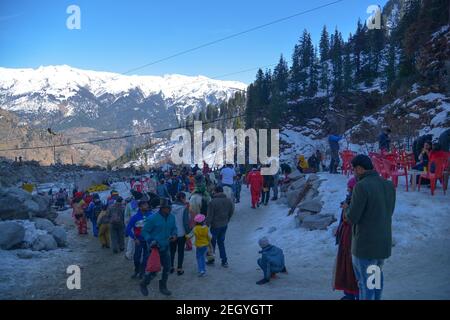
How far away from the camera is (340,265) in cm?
538

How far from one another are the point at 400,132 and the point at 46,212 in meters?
21.4

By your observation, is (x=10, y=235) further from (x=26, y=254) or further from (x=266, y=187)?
(x=266, y=187)

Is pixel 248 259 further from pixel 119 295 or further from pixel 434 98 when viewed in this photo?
pixel 434 98

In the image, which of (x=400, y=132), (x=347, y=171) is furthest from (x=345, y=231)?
(x=400, y=132)

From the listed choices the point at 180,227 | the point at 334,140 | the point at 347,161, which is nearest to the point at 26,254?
the point at 180,227

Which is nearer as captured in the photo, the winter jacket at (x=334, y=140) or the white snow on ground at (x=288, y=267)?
the white snow on ground at (x=288, y=267)

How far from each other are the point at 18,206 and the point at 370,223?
12.6m

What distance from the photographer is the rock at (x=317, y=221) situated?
10.4 meters

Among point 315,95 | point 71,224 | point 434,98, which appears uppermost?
point 315,95

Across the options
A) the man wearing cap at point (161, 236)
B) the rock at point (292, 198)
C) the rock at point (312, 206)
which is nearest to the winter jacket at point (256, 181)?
the rock at point (292, 198)

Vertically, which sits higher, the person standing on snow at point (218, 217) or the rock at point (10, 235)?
the person standing on snow at point (218, 217)

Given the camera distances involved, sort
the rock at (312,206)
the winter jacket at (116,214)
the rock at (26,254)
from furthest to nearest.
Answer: the rock at (312,206)
the winter jacket at (116,214)
the rock at (26,254)

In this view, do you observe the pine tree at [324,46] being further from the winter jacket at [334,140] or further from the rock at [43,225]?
the rock at [43,225]

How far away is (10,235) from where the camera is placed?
1045 cm
